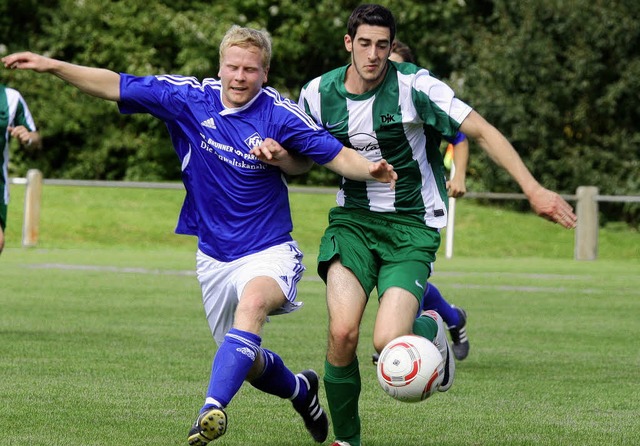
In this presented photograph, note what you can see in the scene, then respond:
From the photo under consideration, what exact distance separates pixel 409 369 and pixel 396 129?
1226 mm

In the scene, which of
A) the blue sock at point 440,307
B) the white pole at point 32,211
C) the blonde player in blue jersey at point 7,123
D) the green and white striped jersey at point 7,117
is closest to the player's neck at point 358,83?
the blue sock at point 440,307

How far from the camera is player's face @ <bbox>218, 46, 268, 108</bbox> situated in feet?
20.0

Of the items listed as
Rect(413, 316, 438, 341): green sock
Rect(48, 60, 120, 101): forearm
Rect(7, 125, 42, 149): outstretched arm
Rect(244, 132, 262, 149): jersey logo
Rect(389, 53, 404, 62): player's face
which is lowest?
Rect(413, 316, 438, 341): green sock

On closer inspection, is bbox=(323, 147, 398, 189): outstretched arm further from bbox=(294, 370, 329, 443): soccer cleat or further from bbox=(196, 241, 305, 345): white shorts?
bbox=(294, 370, 329, 443): soccer cleat

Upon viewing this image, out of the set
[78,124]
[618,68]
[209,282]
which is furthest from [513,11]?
[209,282]

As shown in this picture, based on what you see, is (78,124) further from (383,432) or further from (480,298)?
(383,432)

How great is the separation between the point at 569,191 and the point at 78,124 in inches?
562

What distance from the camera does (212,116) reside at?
6215 mm

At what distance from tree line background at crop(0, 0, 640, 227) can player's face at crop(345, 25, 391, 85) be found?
1008 inches

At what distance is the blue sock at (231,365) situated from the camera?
5.63m

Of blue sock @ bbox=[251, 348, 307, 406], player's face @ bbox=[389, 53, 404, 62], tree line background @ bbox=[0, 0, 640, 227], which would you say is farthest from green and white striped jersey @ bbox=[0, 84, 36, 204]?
tree line background @ bbox=[0, 0, 640, 227]

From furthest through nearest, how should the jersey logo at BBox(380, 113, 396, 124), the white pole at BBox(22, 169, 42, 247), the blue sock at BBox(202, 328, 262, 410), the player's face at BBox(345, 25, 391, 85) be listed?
1. the white pole at BBox(22, 169, 42, 247)
2. the jersey logo at BBox(380, 113, 396, 124)
3. the player's face at BBox(345, 25, 391, 85)
4. the blue sock at BBox(202, 328, 262, 410)

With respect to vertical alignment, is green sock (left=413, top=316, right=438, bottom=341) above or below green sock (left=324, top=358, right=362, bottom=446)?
above

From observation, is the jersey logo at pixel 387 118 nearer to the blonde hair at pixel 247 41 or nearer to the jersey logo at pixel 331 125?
the jersey logo at pixel 331 125
